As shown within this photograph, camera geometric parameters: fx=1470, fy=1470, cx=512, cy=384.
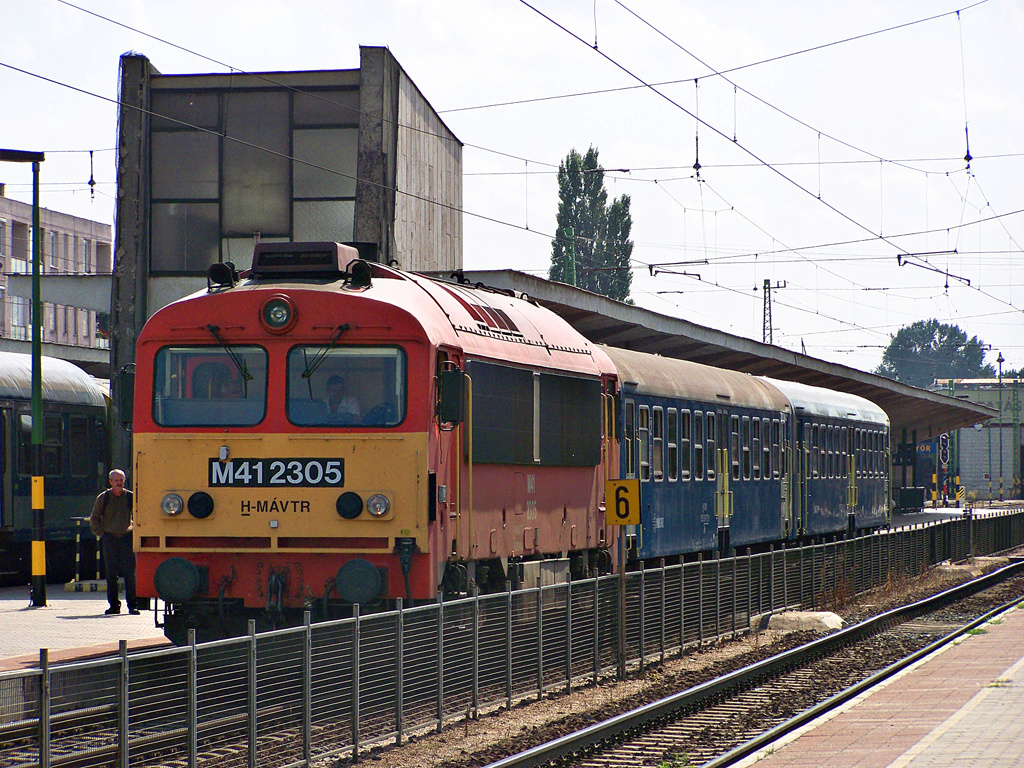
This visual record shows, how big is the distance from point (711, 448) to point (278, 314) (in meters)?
11.7

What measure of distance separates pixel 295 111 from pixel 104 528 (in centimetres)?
1164

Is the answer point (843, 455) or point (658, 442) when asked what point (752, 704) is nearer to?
point (658, 442)

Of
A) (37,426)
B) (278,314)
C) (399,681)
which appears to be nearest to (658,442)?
(37,426)

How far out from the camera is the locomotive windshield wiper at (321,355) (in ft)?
41.0

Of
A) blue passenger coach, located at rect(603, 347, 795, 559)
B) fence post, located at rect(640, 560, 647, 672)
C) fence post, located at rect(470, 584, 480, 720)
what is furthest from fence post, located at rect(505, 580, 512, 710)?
blue passenger coach, located at rect(603, 347, 795, 559)

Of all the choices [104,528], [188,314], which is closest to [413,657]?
[188,314]

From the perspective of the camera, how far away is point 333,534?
12102 millimetres

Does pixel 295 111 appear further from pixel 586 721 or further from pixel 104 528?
pixel 586 721

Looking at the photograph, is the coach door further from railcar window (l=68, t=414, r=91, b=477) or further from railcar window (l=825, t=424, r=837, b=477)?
railcar window (l=825, t=424, r=837, b=477)

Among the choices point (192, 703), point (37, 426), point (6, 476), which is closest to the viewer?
point (192, 703)

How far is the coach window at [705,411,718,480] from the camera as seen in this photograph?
22.8 metres

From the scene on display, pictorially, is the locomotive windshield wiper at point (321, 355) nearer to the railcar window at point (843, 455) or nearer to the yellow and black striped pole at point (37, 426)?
the yellow and black striped pole at point (37, 426)

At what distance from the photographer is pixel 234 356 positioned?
1273 centimetres

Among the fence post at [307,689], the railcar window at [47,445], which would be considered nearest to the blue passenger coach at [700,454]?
the fence post at [307,689]
